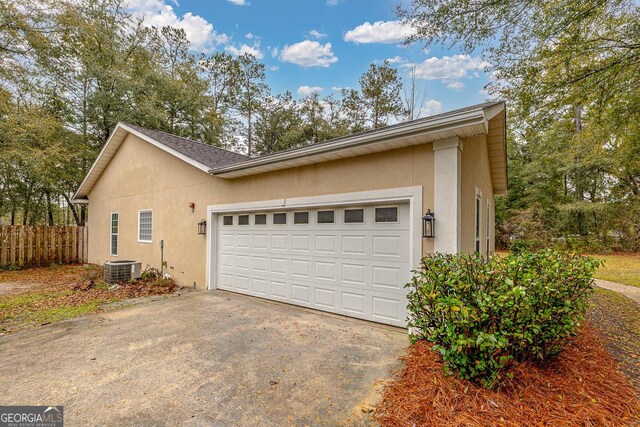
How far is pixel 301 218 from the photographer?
620cm

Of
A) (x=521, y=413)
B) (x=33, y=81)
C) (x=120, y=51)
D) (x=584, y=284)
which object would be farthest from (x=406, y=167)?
(x=120, y=51)

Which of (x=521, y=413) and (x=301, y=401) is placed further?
(x=301, y=401)

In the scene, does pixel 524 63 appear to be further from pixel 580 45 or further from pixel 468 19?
pixel 468 19

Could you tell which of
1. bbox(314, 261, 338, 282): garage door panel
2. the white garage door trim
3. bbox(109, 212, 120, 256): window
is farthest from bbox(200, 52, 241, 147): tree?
bbox(314, 261, 338, 282): garage door panel

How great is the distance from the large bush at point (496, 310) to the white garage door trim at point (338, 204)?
4.16 feet

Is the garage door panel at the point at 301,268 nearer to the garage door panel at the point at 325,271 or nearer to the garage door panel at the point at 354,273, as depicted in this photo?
the garage door panel at the point at 325,271

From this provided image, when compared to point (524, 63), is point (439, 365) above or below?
below

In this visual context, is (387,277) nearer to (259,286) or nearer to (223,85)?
(259,286)

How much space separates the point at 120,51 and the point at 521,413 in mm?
21560

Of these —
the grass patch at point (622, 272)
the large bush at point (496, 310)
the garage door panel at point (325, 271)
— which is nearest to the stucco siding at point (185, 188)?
the garage door panel at point (325, 271)

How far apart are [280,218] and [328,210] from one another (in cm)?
131

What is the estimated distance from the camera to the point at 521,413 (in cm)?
247

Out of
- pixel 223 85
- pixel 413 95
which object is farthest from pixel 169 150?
pixel 223 85

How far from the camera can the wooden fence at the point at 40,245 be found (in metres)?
11.1
